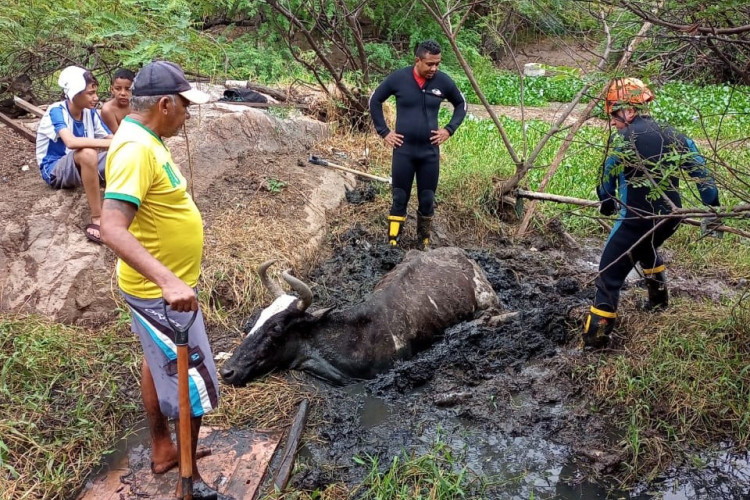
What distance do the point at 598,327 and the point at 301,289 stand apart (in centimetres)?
247

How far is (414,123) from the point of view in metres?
7.22

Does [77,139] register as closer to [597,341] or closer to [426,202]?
[426,202]

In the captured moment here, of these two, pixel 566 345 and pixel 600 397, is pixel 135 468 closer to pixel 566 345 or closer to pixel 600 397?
pixel 600 397

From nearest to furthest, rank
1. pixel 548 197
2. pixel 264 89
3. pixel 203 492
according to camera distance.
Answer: pixel 203 492, pixel 548 197, pixel 264 89

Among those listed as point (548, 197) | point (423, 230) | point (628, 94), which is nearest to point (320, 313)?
point (423, 230)

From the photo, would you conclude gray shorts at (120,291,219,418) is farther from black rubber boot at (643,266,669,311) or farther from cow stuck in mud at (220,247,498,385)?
black rubber boot at (643,266,669,311)

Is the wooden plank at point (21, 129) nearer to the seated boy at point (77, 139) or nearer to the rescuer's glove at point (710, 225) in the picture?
the seated boy at point (77, 139)

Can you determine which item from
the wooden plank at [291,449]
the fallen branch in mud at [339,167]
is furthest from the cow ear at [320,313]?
the fallen branch in mud at [339,167]

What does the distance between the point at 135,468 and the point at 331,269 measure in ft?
11.3

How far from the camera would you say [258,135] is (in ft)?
28.8

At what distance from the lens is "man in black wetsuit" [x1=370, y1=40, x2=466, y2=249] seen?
23.7 feet

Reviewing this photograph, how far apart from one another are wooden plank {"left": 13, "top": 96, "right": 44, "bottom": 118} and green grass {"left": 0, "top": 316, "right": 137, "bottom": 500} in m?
3.51

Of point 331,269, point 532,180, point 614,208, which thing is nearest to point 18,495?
point 331,269

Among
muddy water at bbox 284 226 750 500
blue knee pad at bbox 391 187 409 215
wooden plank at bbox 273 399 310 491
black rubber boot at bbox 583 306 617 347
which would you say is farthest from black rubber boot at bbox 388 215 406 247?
wooden plank at bbox 273 399 310 491
